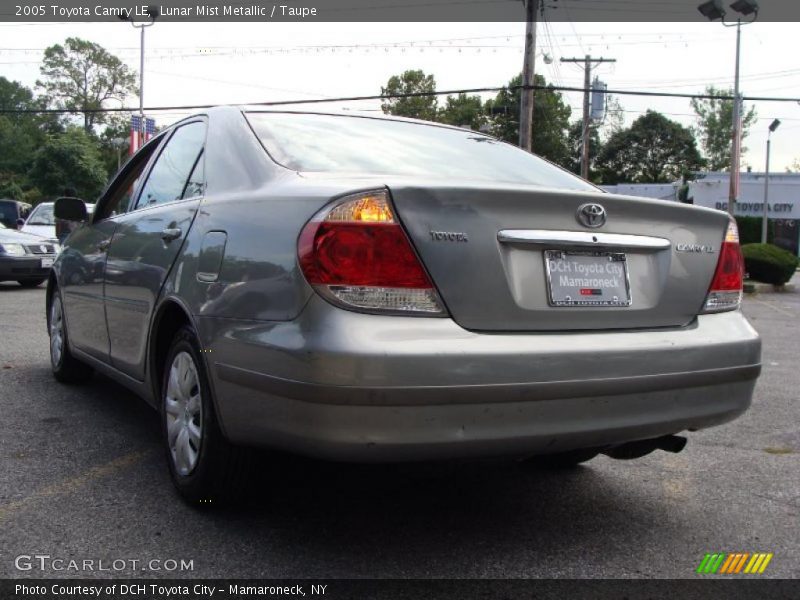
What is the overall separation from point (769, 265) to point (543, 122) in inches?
1809

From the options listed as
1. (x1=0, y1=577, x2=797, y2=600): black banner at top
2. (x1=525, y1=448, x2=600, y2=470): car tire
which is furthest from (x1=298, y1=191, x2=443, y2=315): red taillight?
(x1=525, y1=448, x2=600, y2=470): car tire

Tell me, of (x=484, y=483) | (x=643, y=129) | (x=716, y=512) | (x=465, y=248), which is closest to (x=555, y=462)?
(x=484, y=483)

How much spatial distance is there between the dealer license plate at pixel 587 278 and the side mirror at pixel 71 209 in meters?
3.33

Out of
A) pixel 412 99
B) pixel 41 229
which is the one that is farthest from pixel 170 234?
pixel 412 99

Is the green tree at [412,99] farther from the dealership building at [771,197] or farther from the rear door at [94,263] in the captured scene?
the rear door at [94,263]

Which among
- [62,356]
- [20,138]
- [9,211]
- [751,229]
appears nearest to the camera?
[62,356]

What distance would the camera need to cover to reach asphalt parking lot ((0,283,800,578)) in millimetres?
2635

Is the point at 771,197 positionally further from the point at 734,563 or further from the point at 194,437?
the point at 194,437

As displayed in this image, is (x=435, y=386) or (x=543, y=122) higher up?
(x=543, y=122)

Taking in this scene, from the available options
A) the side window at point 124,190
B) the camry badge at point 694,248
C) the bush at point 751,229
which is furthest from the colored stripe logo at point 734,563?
the bush at point 751,229

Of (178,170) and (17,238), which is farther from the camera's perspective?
(17,238)

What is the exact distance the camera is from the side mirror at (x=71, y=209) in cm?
486

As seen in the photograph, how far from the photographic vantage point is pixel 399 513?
10.1 feet

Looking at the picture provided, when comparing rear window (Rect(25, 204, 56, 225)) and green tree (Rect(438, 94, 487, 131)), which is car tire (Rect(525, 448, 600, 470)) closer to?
rear window (Rect(25, 204, 56, 225))
